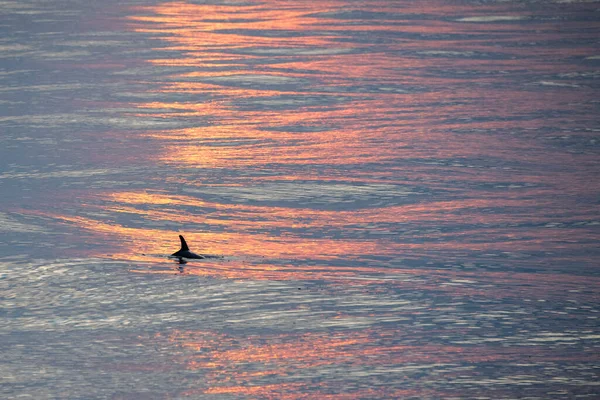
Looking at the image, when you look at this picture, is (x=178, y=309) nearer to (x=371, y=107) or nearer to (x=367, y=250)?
(x=367, y=250)

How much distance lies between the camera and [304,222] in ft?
45.7

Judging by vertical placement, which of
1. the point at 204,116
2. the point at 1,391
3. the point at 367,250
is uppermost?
the point at 204,116

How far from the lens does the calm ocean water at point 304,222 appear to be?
380 inches

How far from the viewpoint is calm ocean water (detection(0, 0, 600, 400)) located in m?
9.65

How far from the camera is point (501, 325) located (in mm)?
10430

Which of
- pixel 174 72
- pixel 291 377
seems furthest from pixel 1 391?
pixel 174 72

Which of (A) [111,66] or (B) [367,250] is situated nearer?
(B) [367,250]

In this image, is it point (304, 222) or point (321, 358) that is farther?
point (304, 222)

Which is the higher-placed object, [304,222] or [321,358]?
[304,222]

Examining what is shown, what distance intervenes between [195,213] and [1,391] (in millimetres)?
5547

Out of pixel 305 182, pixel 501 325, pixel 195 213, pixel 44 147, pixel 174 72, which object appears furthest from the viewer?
pixel 174 72

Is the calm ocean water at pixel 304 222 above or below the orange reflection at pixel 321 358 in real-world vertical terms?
above

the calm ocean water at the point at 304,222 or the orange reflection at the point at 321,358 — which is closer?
the orange reflection at the point at 321,358

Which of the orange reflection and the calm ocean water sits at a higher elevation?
the calm ocean water
